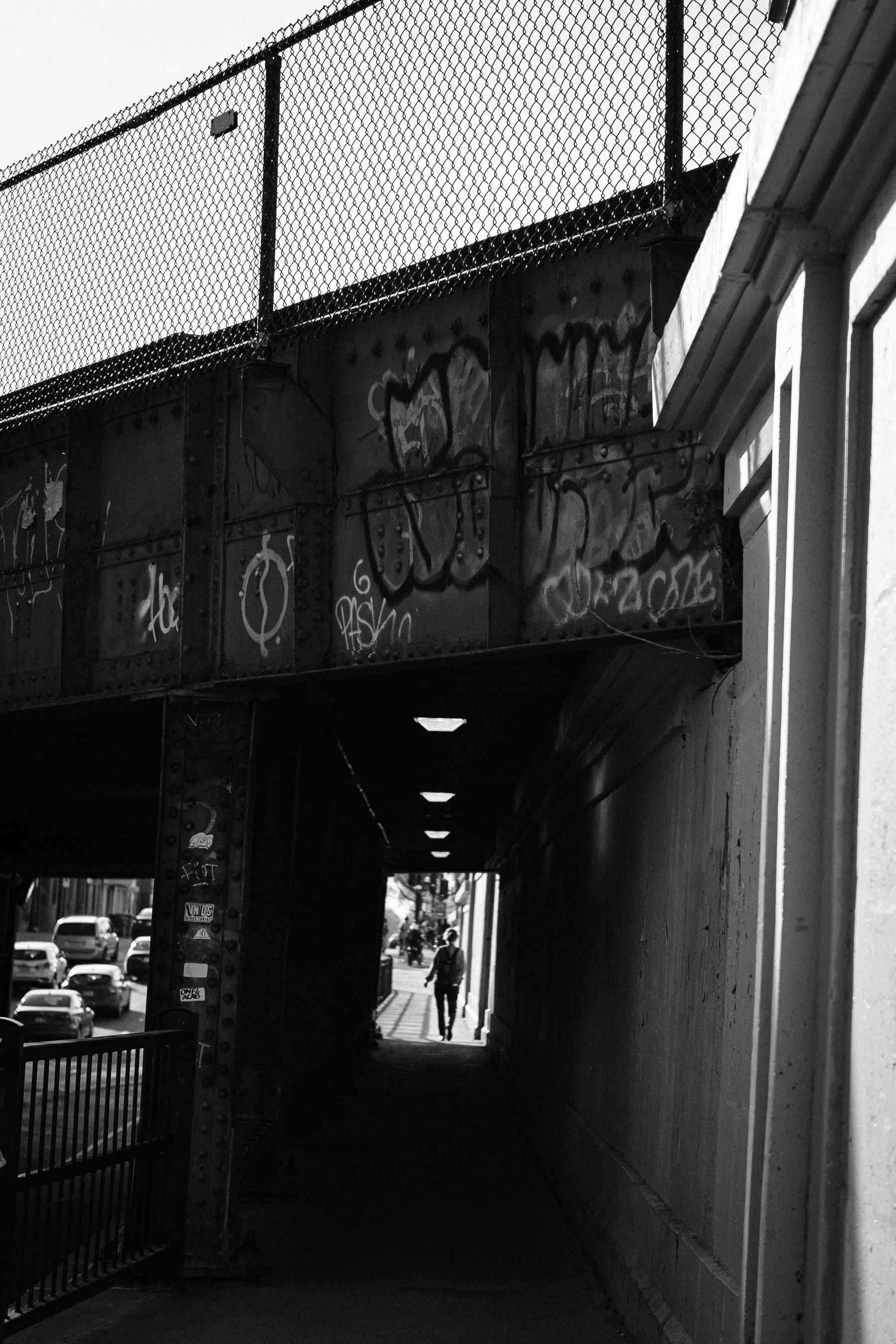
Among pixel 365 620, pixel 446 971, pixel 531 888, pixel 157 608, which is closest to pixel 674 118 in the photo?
pixel 365 620

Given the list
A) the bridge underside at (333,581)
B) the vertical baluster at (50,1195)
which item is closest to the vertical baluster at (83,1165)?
the vertical baluster at (50,1195)

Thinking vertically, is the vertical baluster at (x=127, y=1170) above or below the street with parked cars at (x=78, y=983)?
above

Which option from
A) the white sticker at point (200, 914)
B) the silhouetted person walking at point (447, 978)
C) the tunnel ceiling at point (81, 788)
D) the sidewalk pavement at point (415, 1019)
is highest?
the tunnel ceiling at point (81, 788)

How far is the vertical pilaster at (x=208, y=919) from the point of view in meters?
8.71

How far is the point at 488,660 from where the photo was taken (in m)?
7.81

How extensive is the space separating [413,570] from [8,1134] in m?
3.37

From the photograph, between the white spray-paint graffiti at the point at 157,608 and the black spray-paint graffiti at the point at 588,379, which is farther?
the white spray-paint graffiti at the point at 157,608

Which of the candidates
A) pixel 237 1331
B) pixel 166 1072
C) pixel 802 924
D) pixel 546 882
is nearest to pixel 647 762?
pixel 166 1072

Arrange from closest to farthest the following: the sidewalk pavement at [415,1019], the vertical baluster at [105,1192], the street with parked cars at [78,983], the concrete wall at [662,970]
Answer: the concrete wall at [662,970] < the vertical baluster at [105,1192] < the street with parked cars at [78,983] < the sidewalk pavement at [415,1019]

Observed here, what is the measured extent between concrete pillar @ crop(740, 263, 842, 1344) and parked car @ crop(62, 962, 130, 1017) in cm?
4035

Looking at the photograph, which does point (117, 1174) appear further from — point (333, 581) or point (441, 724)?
point (441, 724)

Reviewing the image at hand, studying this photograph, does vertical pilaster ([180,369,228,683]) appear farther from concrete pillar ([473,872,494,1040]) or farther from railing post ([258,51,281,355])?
concrete pillar ([473,872,494,1040])

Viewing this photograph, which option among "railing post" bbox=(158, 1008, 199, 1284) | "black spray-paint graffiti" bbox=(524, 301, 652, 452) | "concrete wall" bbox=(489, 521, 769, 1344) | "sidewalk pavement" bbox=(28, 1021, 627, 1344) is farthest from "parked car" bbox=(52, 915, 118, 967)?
"black spray-paint graffiti" bbox=(524, 301, 652, 452)

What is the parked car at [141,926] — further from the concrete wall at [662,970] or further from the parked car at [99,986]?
the concrete wall at [662,970]
